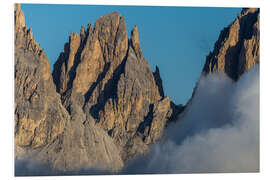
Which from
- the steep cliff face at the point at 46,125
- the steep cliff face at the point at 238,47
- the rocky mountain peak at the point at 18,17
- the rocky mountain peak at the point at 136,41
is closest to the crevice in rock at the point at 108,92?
the steep cliff face at the point at 46,125

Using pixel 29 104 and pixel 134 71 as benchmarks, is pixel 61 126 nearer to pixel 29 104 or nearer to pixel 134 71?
pixel 29 104

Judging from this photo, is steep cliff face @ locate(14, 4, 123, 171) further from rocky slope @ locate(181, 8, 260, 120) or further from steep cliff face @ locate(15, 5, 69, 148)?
rocky slope @ locate(181, 8, 260, 120)

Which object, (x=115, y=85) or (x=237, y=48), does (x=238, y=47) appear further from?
(x=115, y=85)

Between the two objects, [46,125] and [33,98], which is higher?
[33,98]

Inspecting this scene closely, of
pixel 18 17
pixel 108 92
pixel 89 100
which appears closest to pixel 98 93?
pixel 108 92

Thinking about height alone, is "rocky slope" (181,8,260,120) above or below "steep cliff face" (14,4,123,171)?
above

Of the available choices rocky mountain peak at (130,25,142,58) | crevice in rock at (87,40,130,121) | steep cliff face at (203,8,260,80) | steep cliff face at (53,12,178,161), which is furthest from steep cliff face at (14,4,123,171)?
steep cliff face at (203,8,260,80)
